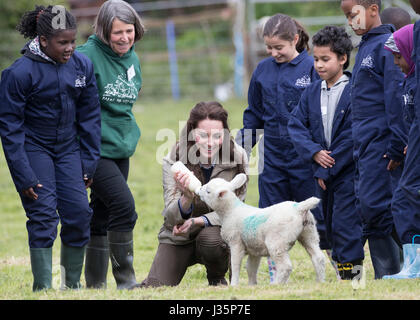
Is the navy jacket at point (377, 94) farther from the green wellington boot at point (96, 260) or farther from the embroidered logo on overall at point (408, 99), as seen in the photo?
the green wellington boot at point (96, 260)

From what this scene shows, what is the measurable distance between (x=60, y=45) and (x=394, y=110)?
234 centimetres

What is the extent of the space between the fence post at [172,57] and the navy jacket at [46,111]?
58.4ft

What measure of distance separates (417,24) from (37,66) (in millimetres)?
2557

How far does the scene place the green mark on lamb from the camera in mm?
4656

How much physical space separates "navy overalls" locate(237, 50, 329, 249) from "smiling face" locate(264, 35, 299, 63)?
0.21ft

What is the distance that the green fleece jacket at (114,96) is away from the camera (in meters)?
5.94

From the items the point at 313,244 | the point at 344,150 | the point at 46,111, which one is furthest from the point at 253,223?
the point at 46,111

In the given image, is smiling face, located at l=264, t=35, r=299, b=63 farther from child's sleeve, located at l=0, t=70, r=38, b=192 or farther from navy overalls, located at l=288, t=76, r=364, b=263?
child's sleeve, located at l=0, t=70, r=38, b=192

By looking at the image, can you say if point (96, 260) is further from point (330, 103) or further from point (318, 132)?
point (330, 103)

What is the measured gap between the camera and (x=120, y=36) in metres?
5.92

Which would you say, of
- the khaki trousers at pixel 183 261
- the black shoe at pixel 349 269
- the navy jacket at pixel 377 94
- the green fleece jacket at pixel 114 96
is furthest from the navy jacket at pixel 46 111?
the black shoe at pixel 349 269

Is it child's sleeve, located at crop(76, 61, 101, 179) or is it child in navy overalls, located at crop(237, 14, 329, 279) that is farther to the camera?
child in navy overalls, located at crop(237, 14, 329, 279)

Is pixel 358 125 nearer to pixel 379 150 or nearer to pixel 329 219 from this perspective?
pixel 379 150

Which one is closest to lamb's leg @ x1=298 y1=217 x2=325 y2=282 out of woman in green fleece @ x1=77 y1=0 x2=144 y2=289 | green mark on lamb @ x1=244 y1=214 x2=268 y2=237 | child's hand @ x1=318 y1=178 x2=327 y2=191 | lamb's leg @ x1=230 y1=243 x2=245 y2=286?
green mark on lamb @ x1=244 y1=214 x2=268 y2=237
